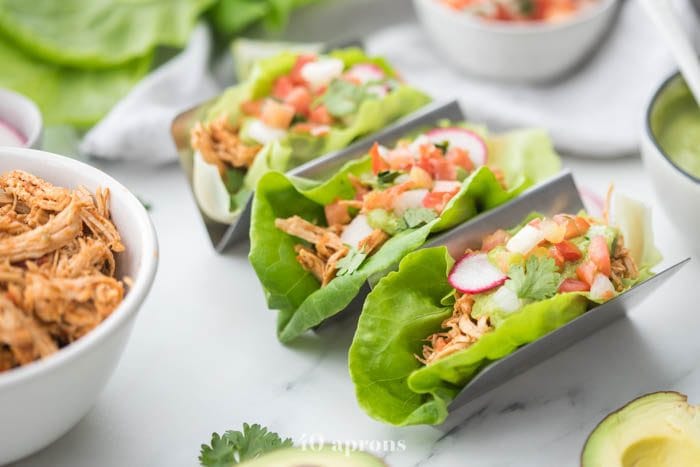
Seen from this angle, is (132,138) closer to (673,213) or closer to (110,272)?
(110,272)

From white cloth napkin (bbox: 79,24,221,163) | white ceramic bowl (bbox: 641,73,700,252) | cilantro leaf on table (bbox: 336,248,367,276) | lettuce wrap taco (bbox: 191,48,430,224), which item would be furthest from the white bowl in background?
white ceramic bowl (bbox: 641,73,700,252)

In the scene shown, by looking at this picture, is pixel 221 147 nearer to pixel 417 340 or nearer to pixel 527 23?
pixel 417 340

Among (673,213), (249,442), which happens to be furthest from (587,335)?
(249,442)

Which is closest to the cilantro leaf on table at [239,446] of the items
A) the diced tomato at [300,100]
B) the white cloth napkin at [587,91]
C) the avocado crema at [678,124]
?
the diced tomato at [300,100]

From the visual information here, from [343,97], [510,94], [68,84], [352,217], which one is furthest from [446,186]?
[68,84]

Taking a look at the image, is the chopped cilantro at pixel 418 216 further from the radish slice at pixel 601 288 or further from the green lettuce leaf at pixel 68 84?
the green lettuce leaf at pixel 68 84
